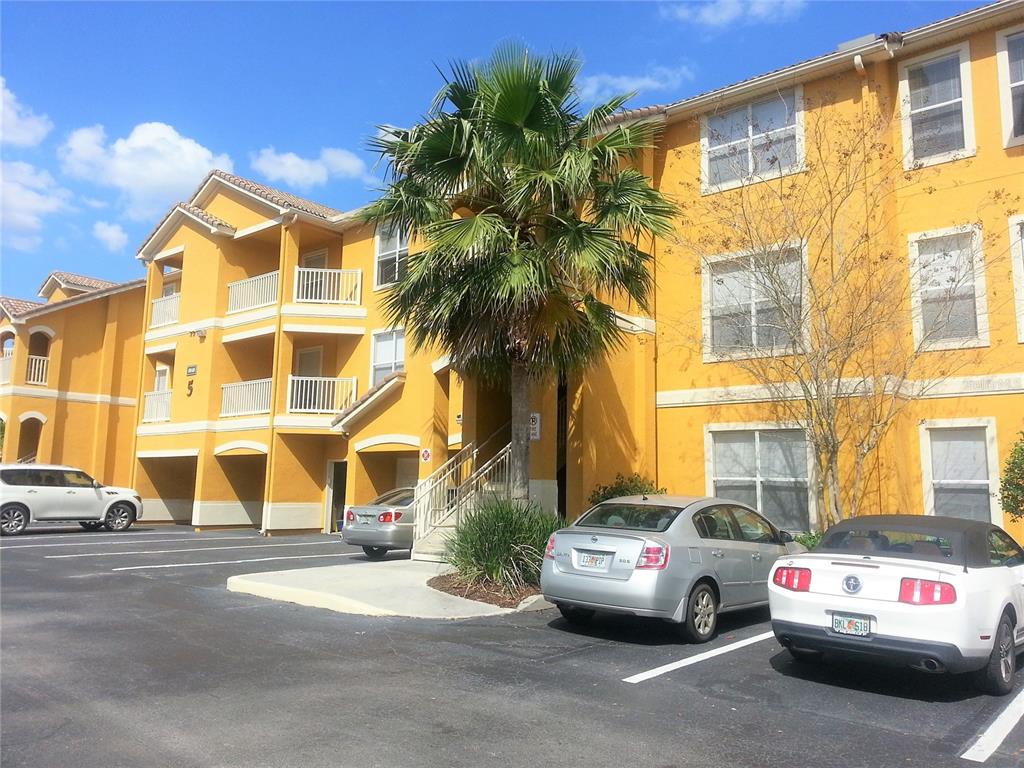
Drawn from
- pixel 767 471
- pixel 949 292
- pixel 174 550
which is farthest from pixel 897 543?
pixel 174 550

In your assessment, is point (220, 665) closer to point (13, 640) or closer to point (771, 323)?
point (13, 640)

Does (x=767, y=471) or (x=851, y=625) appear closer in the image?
(x=851, y=625)

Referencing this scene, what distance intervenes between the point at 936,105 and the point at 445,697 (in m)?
12.6

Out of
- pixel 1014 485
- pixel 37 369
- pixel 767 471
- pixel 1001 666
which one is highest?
pixel 37 369

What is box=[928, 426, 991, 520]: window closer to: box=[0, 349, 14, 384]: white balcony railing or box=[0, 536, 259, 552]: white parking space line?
box=[0, 536, 259, 552]: white parking space line

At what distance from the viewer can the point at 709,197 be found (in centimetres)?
1448

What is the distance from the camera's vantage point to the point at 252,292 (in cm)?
2403

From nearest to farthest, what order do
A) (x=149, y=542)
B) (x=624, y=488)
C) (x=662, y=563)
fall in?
(x=662, y=563)
(x=624, y=488)
(x=149, y=542)

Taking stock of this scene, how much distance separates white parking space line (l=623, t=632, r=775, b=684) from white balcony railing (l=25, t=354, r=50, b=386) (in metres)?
27.7

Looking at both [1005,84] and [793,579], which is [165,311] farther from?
[793,579]

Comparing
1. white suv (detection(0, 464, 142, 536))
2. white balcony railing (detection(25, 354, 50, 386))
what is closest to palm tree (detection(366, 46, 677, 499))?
white suv (detection(0, 464, 142, 536))

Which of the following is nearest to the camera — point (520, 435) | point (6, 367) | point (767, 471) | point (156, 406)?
point (520, 435)

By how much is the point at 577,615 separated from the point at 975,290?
8.43 m

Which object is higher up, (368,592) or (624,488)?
(624,488)
